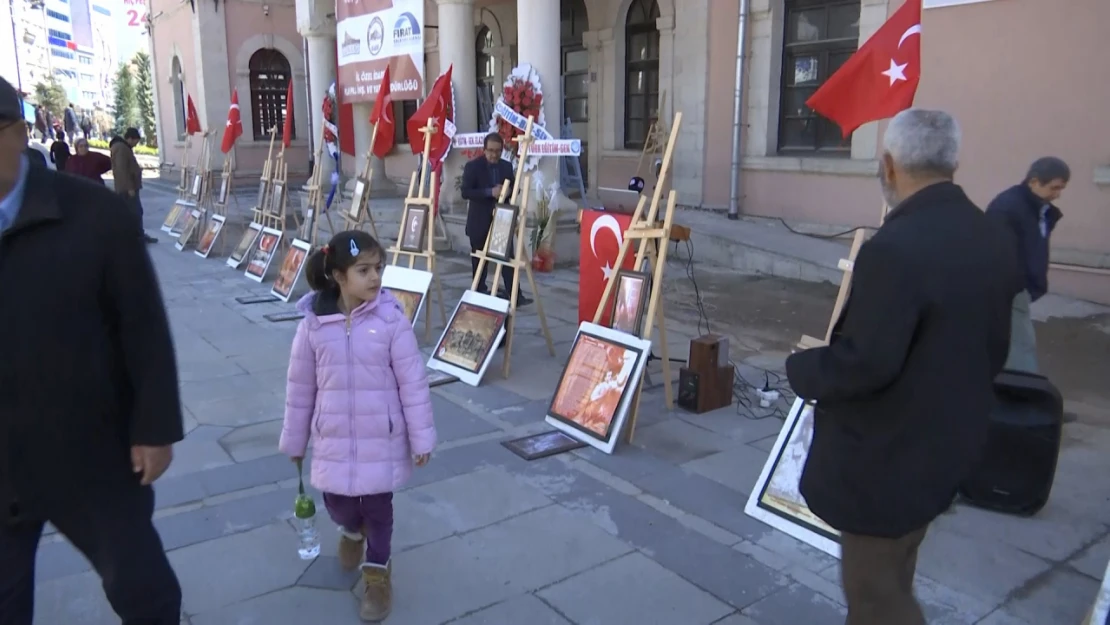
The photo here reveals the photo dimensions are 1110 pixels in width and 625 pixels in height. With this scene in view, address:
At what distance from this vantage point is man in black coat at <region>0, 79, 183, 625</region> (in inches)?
79.2

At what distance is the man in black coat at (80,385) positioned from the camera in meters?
2.01

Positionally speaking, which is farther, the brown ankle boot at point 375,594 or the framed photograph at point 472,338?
the framed photograph at point 472,338

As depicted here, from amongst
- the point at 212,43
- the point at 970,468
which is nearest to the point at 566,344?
the point at 970,468

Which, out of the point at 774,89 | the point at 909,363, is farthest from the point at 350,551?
the point at 774,89

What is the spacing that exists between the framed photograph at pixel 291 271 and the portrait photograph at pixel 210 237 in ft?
11.3

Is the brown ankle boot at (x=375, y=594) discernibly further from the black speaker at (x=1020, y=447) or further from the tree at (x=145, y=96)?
the tree at (x=145, y=96)

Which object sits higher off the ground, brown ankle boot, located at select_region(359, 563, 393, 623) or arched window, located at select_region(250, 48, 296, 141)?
arched window, located at select_region(250, 48, 296, 141)

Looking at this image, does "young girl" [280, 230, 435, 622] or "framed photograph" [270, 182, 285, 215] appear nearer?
"young girl" [280, 230, 435, 622]

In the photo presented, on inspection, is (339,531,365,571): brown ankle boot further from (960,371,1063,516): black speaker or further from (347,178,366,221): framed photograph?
(347,178,366,221): framed photograph

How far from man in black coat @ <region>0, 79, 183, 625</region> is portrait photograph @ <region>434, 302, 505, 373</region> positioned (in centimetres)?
394

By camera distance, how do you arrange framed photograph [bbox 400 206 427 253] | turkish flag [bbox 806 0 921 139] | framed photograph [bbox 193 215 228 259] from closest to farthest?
turkish flag [bbox 806 0 921 139], framed photograph [bbox 400 206 427 253], framed photograph [bbox 193 215 228 259]

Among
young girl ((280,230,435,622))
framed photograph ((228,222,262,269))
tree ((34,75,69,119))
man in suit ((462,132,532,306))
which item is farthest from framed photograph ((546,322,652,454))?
tree ((34,75,69,119))

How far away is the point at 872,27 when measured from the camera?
966 centimetres

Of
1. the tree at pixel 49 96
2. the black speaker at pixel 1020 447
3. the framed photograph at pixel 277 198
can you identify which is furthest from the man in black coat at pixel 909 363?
the tree at pixel 49 96
